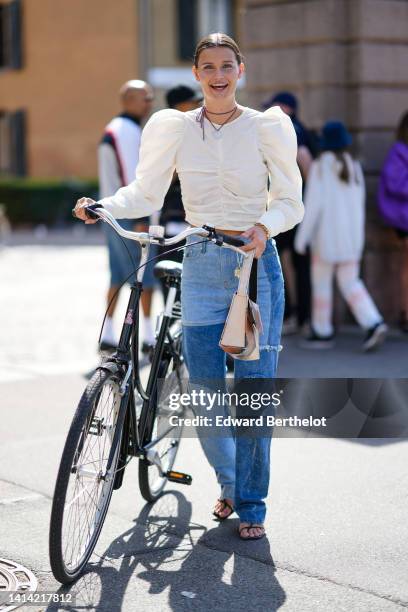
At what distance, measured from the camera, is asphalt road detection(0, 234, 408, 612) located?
4.04 metres

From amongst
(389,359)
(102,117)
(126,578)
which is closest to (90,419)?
(126,578)

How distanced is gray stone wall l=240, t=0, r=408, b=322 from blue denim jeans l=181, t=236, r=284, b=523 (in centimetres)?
519

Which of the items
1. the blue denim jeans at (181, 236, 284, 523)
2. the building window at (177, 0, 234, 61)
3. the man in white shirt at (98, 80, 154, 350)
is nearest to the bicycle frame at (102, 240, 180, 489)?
the blue denim jeans at (181, 236, 284, 523)

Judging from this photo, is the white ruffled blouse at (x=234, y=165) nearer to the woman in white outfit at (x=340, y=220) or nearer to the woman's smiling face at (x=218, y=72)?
the woman's smiling face at (x=218, y=72)

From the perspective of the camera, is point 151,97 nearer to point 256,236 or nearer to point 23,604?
point 256,236

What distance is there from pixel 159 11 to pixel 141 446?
26.4m

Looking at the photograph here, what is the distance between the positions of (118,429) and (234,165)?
1123 mm

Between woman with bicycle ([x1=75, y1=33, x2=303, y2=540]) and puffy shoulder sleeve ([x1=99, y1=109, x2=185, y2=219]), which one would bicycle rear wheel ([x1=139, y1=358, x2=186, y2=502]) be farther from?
puffy shoulder sleeve ([x1=99, y1=109, x2=185, y2=219])

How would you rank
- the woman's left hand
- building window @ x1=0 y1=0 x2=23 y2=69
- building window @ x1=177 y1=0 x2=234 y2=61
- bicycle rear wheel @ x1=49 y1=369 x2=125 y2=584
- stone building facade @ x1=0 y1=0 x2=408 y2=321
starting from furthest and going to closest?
1. building window @ x1=0 y1=0 x2=23 y2=69
2. building window @ x1=177 y1=0 x2=234 y2=61
3. stone building facade @ x1=0 y1=0 x2=408 y2=321
4. the woman's left hand
5. bicycle rear wheel @ x1=49 y1=369 x2=125 y2=584

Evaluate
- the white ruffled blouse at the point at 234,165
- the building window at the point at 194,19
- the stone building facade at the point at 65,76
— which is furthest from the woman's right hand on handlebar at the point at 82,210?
the building window at the point at 194,19

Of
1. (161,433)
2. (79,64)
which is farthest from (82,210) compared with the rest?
(79,64)

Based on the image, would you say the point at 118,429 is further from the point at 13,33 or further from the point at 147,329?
the point at 13,33

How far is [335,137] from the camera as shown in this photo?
341 inches

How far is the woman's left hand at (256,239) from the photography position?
14.0ft
